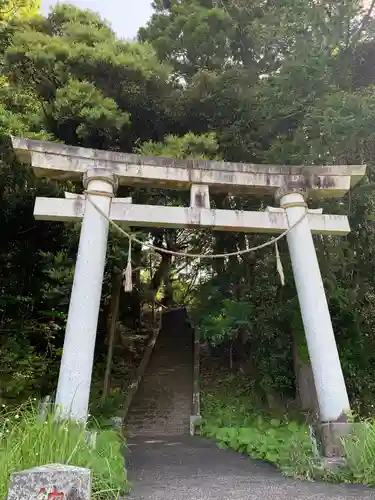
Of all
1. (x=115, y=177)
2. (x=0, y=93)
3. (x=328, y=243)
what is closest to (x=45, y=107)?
(x=0, y=93)

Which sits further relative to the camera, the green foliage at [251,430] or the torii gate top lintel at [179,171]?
the torii gate top lintel at [179,171]

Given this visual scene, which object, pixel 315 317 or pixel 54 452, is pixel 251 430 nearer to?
pixel 315 317

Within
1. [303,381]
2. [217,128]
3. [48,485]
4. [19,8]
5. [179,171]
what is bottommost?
[48,485]

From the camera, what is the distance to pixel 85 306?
19.5 feet

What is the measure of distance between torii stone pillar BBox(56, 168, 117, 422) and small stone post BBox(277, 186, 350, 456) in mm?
2846

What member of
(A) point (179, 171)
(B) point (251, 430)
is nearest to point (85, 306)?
(A) point (179, 171)

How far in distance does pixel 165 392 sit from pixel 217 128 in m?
7.36

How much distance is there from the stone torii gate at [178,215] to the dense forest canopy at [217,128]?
1.82 m

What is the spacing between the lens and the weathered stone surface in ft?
9.48

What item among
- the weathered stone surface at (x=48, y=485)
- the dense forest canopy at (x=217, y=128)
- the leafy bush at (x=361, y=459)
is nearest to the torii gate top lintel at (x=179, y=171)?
the dense forest canopy at (x=217, y=128)

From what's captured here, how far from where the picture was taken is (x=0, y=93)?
954cm

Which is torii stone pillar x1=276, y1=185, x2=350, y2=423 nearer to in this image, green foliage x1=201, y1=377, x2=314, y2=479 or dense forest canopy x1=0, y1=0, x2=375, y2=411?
green foliage x1=201, y1=377, x2=314, y2=479

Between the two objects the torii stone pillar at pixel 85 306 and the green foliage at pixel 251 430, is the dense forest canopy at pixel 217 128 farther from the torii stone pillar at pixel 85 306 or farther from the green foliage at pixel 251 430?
the torii stone pillar at pixel 85 306

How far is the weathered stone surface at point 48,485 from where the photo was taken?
2.89 meters
